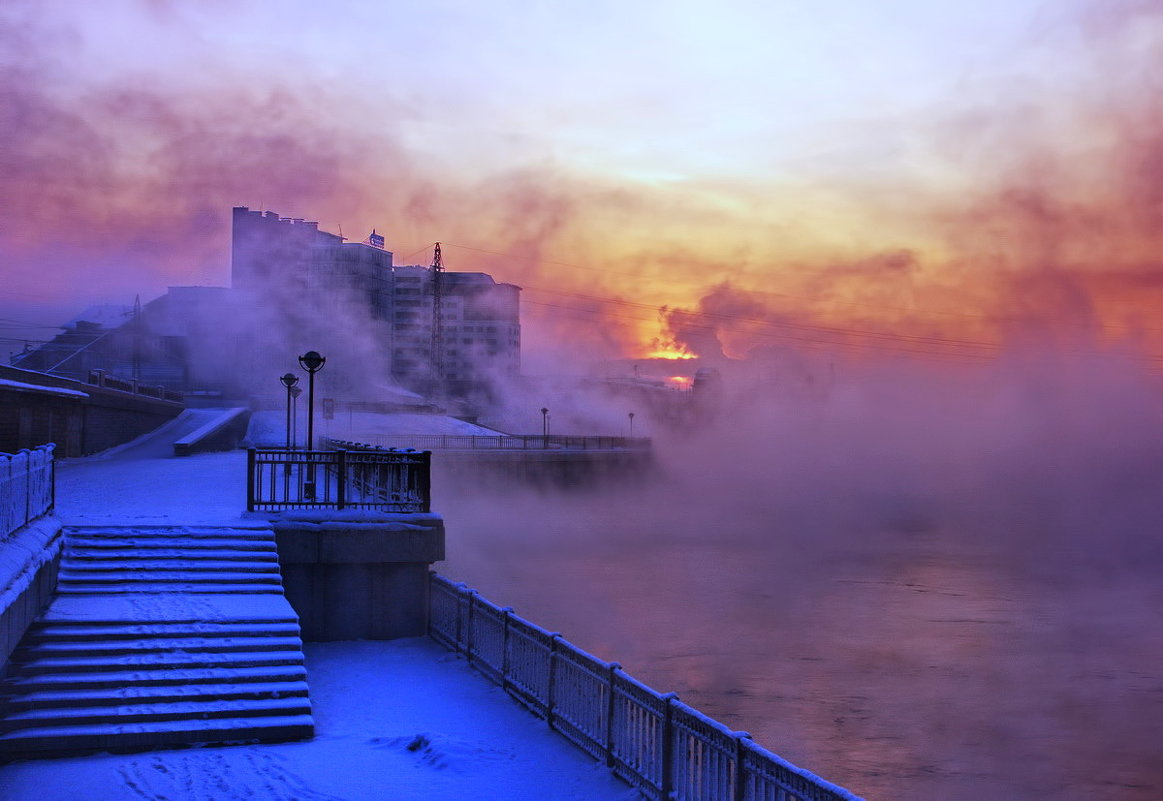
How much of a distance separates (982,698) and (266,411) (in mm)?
62832

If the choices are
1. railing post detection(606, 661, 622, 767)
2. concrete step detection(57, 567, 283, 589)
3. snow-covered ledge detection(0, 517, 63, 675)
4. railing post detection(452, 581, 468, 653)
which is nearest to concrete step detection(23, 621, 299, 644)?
snow-covered ledge detection(0, 517, 63, 675)

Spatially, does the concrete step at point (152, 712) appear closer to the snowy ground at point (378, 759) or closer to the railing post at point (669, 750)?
the snowy ground at point (378, 759)

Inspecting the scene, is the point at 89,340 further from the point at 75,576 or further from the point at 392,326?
the point at 75,576

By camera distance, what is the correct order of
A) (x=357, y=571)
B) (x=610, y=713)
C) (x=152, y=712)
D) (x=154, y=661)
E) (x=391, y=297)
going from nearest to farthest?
(x=610, y=713) → (x=152, y=712) → (x=154, y=661) → (x=357, y=571) → (x=391, y=297)

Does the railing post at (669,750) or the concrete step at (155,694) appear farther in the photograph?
the concrete step at (155,694)

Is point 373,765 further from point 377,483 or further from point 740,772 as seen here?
point 377,483

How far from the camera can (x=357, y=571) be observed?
16.6 m

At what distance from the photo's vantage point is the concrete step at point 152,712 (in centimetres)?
1068

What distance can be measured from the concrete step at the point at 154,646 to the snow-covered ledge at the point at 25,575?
0.36m

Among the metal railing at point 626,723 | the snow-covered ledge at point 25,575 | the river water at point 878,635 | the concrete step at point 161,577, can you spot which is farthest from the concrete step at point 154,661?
the river water at point 878,635

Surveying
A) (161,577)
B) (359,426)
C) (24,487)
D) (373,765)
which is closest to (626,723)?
(373,765)

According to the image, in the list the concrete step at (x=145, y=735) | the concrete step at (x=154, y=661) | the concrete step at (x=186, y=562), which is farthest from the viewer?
the concrete step at (x=186, y=562)

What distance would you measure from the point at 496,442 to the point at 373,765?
66.6m

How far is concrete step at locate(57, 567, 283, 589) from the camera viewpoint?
540 inches
